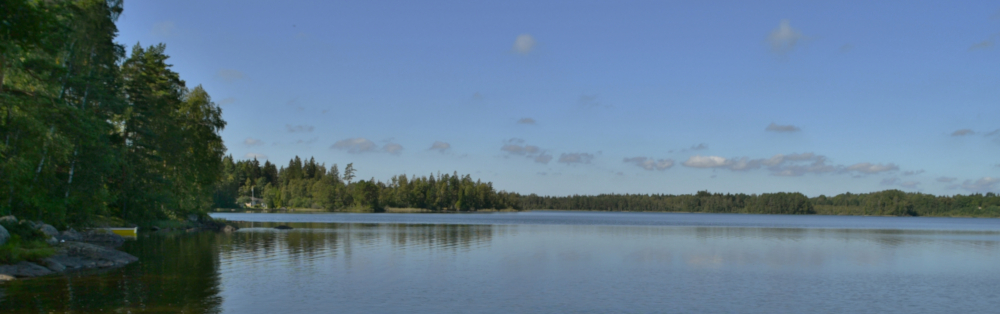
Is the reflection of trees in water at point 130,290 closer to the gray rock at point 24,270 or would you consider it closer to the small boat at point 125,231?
the gray rock at point 24,270

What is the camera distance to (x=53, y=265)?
27.8 meters

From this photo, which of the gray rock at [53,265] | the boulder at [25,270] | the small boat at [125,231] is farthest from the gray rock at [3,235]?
the small boat at [125,231]

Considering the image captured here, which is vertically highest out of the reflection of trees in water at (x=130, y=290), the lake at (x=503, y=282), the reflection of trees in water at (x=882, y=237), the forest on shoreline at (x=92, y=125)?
the forest on shoreline at (x=92, y=125)

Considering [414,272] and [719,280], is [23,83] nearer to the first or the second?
[414,272]

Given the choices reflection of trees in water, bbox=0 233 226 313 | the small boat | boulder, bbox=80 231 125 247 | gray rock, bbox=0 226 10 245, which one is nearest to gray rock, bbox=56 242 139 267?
reflection of trees in water, bbox=0 233 226 313

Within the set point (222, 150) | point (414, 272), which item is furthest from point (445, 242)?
point (222, 150)

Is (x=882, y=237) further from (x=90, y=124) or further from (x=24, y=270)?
(x=24, y=270)

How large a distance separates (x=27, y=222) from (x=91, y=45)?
12.2 metres

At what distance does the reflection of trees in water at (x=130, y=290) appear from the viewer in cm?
1964

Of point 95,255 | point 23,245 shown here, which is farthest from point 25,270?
point 95,255

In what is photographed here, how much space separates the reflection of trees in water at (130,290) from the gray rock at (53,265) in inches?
53.4

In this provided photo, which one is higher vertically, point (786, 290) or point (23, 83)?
point (23, 83)

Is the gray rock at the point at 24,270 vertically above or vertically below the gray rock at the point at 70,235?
below

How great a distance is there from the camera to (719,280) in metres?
29.7
